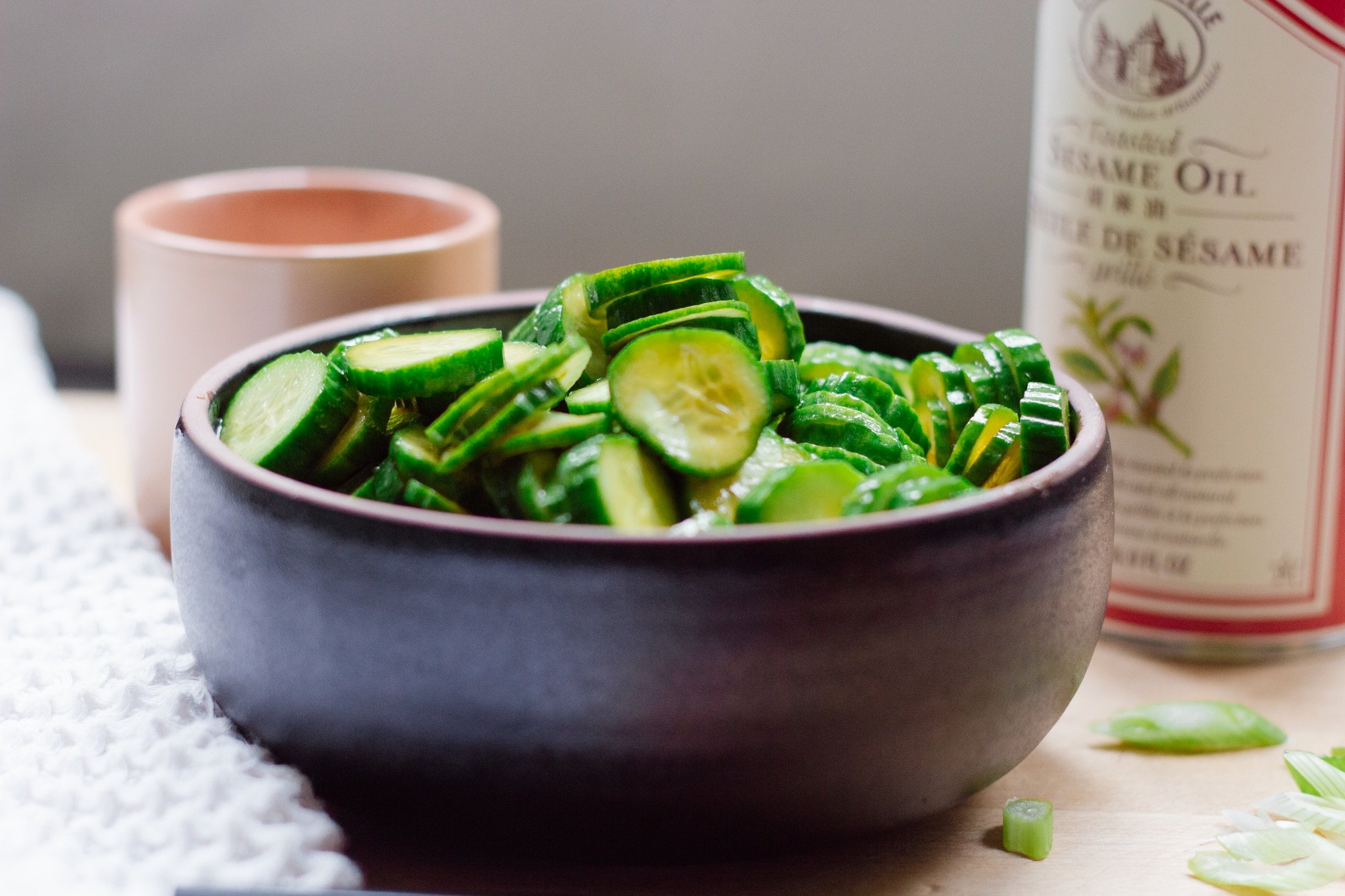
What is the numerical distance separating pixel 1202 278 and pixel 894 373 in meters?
0.24

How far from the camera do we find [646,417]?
2.32ft

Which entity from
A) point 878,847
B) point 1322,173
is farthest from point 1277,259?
point 878,847

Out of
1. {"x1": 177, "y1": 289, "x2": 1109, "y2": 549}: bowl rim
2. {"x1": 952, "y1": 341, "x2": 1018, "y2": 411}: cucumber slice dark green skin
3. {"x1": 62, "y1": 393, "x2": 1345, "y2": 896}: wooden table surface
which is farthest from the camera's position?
{"x1": 952, "y1": 341, "x2": 1018, "y2": 411}: cucumber slice dark green skin

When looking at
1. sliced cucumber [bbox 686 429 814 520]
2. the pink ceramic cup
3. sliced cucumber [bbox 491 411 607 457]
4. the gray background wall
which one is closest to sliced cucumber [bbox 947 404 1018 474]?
sliced cucumber [bbox 686 429 814 520]

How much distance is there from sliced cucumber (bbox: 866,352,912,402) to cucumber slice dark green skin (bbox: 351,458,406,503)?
31 centimetres

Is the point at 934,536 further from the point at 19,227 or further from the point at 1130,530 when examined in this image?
the point at 19,227

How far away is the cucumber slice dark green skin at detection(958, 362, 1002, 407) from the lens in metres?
0.82

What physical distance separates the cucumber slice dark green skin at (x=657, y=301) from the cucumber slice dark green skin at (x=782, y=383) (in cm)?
7

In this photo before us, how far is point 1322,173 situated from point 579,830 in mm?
649

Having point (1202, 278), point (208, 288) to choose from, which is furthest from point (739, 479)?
point (208, 288)

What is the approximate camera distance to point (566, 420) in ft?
2.33

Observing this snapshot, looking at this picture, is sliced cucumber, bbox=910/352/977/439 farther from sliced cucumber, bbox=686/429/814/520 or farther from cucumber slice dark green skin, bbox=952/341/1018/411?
sliced cucumber, bbox=686/429/814/520

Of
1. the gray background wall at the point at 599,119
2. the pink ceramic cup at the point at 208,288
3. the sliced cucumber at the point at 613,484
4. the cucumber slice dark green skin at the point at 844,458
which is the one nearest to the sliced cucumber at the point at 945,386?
the cucumber slice dark green skin at the point at 844,458

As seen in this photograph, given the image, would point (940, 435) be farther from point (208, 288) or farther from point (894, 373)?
point (208, 288)
